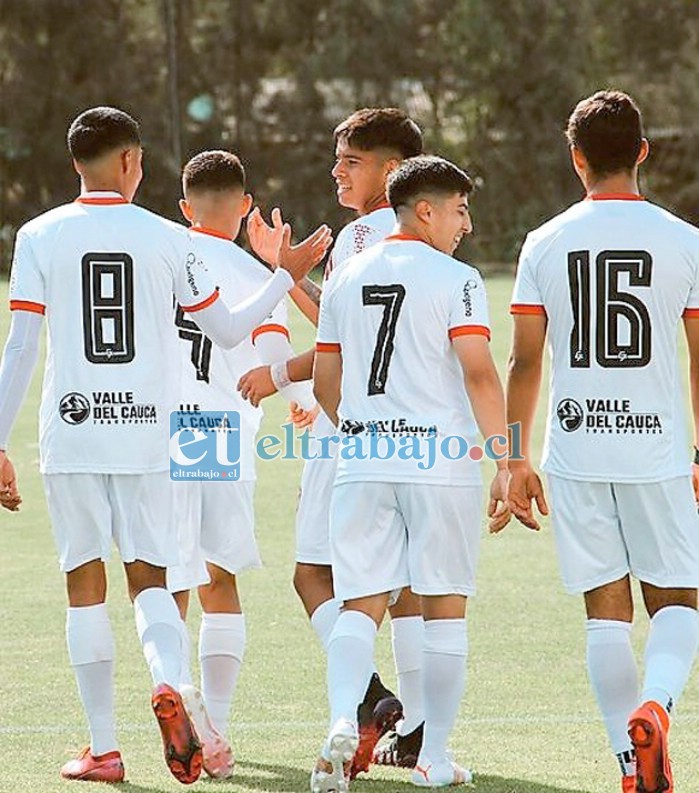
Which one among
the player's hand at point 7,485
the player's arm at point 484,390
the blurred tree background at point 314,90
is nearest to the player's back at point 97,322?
the player's hand at point 7,485

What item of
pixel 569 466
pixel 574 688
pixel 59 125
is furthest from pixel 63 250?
pixel 59 125

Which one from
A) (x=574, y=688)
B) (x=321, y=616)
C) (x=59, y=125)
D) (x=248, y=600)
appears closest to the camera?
(x=321, y=616)

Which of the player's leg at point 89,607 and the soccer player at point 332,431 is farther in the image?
the soccer player at point 332,431

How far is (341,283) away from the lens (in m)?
5.60

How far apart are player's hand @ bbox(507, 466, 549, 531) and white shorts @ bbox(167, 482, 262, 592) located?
1149 millimetres

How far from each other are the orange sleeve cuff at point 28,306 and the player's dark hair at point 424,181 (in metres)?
Result: 1.13

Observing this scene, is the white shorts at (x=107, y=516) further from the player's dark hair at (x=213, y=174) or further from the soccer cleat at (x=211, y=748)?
the player's dark hair at (x=213, y=174)

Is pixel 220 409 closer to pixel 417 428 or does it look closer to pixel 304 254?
pixel 304 254

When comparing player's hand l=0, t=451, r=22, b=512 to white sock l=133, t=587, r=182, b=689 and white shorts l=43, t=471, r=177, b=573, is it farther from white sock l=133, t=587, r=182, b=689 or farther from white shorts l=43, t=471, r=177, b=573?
white sock l=133, t=587, r=182, b=689

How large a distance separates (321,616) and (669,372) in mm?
1524

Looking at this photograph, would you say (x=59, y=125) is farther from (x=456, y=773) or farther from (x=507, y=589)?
(x=456, y=773)

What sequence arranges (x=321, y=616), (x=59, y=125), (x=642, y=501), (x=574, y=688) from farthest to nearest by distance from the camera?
(x=59, y=125) < (x=574, y=688) < (x=321, y=616) < (x=642, y=501)

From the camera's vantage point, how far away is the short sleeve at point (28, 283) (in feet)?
18.6

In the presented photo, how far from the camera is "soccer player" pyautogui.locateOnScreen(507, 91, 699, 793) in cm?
533
